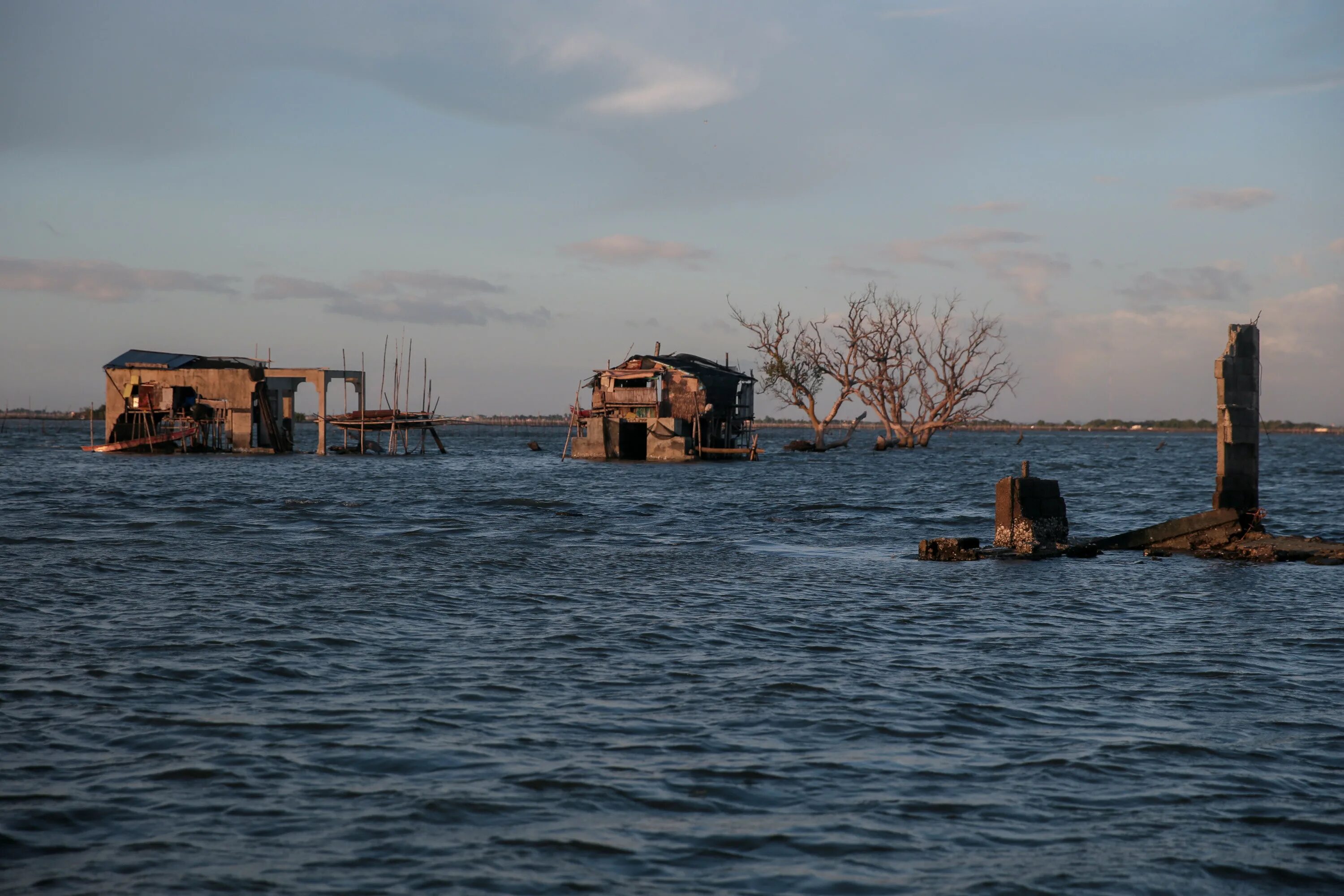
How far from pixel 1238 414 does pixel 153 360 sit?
54.4 metres

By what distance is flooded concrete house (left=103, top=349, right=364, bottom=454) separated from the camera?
57.6 metres

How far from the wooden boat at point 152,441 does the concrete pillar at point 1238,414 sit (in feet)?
174

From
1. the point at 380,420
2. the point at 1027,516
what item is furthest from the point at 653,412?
the point at 1027,516

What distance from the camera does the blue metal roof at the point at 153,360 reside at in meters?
57.2

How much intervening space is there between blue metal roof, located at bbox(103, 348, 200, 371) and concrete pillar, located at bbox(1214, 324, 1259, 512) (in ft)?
170

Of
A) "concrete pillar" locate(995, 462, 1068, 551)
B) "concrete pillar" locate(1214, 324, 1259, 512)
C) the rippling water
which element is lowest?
the rippling water

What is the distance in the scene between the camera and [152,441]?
59344 millimetres

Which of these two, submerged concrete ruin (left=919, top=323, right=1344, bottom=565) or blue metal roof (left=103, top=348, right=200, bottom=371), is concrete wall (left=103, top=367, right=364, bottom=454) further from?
submerged concrete ruin (left=919, top=323, right=1344, bottom=565)

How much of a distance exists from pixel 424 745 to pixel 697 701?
7.37 ft

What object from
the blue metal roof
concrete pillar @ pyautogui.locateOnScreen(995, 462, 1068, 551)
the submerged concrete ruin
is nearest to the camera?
the submerged concrete ruin

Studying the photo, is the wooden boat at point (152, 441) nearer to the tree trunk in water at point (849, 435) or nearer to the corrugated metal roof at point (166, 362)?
the corrugated metal roof at point (166, 362)

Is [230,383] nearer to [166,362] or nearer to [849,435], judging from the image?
[166,362]

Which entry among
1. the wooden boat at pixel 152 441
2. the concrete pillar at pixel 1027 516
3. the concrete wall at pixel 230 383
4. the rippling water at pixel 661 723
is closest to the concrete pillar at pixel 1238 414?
the rippling water at pixel 661 723

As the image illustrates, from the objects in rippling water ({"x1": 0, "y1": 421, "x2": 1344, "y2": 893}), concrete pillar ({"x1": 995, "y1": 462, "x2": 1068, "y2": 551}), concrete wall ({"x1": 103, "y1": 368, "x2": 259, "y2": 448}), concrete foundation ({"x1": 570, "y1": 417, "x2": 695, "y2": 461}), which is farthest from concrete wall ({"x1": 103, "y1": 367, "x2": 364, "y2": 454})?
concrete pillar ({"x1": 995, "y1": 462, "x2": 1068, "y2": 551})
